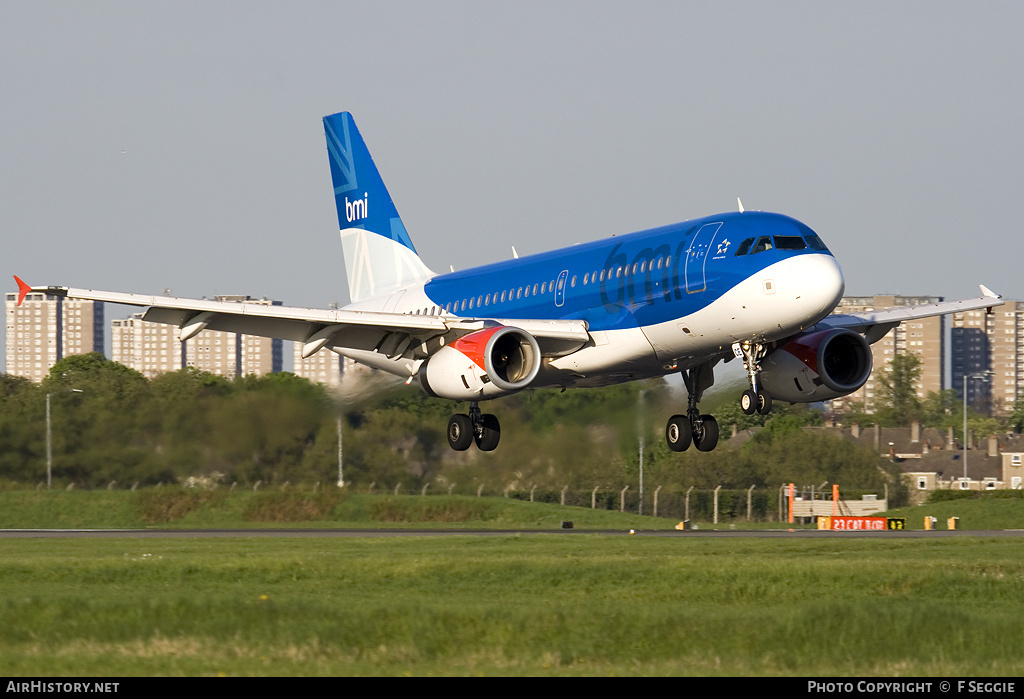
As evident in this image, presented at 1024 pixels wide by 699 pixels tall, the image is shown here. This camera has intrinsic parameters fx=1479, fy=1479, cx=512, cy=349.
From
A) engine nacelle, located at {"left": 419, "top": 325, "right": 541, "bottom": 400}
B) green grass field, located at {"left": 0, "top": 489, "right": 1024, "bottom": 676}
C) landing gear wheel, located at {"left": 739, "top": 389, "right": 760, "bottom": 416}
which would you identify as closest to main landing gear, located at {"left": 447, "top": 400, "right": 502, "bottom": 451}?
engine nacelle, located at {"left": 419, "top": 325, "right": 541, "bottom": 400}

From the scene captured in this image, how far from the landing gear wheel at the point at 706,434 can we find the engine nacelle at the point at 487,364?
19.2 feet

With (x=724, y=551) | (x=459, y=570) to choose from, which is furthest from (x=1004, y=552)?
(x=459, y=570)

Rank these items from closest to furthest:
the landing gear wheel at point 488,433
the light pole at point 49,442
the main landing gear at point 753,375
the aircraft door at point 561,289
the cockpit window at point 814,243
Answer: the cockpit window at point 814,243, the main landing gear at point 753,375, the aircraft door at point 561,289, the landing gear wheel at point 488,433, the light pole at point 49,442

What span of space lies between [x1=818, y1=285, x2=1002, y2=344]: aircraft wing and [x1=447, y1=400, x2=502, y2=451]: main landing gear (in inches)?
352

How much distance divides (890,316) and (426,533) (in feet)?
59.6

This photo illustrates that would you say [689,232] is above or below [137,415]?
above

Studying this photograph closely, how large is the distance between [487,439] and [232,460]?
1498 cm

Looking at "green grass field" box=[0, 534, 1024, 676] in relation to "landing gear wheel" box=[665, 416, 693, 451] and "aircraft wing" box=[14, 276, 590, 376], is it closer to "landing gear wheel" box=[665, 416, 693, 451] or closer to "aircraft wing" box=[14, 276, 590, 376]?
"landing gear wheel" box=[665, 416, 693, 451]

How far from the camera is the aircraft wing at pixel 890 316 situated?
38.4m

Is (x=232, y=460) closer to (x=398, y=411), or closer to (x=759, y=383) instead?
(x=398, y=411)

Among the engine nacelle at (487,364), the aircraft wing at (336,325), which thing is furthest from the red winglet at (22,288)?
the engine nacelle at (487,364)

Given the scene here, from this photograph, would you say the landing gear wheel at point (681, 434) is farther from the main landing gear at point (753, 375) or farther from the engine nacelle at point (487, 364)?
the engine nacelle at point (487, 364)

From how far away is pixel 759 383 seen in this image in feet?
112

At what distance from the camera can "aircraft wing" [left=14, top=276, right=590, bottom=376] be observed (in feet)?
115
